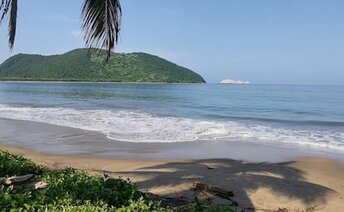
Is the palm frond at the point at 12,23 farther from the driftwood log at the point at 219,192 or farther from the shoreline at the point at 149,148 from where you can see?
the shoreline at the point at 149,148

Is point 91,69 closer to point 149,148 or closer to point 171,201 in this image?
point 149,148

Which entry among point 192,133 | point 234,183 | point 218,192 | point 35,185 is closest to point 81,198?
point 35,185

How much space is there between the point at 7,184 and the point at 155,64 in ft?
523

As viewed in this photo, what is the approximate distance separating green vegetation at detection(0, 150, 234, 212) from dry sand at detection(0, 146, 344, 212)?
124cm

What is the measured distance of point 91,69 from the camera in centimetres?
14450

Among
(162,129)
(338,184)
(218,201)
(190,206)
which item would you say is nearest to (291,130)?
(162,129)

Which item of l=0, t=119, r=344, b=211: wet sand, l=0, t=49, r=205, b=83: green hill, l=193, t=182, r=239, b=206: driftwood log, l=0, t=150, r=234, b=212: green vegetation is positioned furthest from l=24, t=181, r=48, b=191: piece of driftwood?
l=0, t=49, r=205, b=83: green hill

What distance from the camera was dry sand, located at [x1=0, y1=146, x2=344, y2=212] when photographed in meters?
6.21

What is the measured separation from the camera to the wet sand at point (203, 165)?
21.1 ft

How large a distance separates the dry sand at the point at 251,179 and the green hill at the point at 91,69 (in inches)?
4803

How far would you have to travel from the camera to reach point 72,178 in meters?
5.07

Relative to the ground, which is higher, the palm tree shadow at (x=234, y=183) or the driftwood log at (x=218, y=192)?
the driftwood log at (x=218, y=192)

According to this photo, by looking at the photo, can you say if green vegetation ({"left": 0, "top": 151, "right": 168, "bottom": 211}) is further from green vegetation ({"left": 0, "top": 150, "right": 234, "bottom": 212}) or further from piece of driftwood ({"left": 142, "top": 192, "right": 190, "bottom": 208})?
piece of driftwood ({"left": 142, "top": 192, "right": 190, "bottom": 208})

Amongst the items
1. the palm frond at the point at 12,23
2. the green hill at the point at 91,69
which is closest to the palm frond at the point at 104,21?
the palm frond at the point at 12,23
